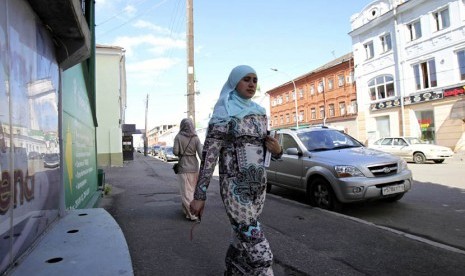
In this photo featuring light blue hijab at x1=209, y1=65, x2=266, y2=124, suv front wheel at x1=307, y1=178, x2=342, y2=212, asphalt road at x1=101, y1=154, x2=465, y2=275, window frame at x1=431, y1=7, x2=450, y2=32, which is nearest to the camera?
light blue hijab at x1=209, y1=65, x2=266, y2=124

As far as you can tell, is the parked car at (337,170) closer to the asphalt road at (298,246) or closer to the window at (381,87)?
the asphalt road at (298,246)

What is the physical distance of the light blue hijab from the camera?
296 centimetres

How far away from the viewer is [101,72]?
23.5 m

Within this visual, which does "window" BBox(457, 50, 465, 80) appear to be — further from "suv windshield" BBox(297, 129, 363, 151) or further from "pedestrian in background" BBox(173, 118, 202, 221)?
"pedestrian in background" BBox(173, 118, 202, 221)

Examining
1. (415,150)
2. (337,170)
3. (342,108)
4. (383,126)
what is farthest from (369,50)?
(337,170)

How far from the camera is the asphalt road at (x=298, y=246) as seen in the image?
3.99 m

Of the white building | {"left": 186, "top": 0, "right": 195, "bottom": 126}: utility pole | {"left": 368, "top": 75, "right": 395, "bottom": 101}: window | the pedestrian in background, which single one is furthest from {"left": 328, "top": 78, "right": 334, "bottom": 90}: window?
the pedestrian in background

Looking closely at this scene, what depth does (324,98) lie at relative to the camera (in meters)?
43.1

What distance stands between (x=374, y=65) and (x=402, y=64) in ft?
12.1

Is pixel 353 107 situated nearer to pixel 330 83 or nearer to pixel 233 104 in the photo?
pixel 330 83

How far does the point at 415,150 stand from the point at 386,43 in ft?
49.0

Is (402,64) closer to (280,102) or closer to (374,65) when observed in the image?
(374,65)

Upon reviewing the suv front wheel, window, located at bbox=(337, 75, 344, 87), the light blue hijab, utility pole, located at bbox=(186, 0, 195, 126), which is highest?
window, located at bbox=(337, 75, 344, 87)

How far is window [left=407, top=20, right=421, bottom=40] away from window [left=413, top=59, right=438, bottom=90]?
219 cm
